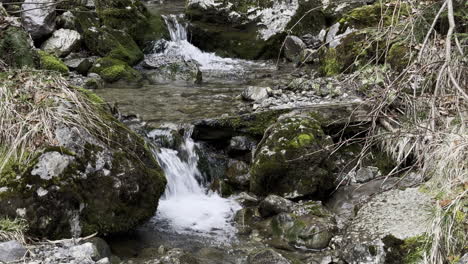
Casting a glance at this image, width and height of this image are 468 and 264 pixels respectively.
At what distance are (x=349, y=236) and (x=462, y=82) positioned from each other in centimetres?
186

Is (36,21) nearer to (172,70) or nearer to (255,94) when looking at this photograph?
(172,70)

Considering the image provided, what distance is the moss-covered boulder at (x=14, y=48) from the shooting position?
6426mm

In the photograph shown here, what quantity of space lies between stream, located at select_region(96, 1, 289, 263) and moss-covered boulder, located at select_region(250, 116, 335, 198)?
613 millimetres

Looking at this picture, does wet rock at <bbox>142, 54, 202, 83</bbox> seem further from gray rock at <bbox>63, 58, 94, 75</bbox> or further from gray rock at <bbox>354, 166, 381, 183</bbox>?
gray rock at <bbox>354, 166, 381, 183</bbox>

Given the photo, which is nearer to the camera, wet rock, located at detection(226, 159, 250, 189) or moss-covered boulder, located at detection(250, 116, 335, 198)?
moss-covered boulder, located at detection(250, 116, 335, 198)

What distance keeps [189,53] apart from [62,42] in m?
3.89

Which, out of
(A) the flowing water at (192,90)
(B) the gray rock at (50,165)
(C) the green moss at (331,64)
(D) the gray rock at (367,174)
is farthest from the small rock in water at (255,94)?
(B) the gray rock at (50,165)

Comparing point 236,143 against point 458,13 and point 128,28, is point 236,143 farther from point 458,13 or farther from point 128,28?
point 128,28

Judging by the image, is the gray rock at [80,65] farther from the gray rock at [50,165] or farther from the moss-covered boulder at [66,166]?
→ the gray rock at [50,165]

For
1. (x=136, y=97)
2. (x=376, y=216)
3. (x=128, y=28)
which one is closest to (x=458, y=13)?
(x=376, y=216)

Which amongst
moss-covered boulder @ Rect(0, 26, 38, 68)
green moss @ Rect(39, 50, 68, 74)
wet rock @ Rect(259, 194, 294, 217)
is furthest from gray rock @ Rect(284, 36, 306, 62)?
moss-covered boulder @ Rect(0, 26, 38, 68)

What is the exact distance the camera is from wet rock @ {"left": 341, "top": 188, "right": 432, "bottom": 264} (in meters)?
4.31

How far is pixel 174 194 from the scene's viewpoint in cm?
662

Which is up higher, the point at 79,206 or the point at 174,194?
the point at 79,206
